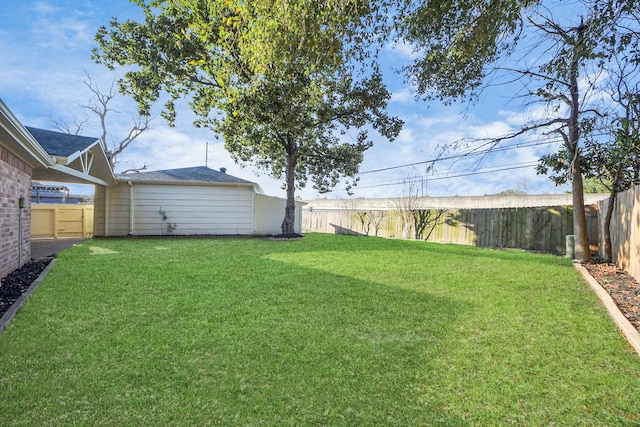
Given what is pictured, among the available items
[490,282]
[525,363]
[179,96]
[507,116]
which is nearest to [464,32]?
[507,116]

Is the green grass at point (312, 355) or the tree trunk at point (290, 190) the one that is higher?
the tree trunk at point (290, 190)

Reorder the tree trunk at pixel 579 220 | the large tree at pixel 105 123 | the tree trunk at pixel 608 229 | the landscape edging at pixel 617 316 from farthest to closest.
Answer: the large tree at pixel 105 123, the tree trunk at pixel 579 220, the tree trunk at pixel 608 229, the landscape edging at pixel 617 316

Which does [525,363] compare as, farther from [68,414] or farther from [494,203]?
[494,203]

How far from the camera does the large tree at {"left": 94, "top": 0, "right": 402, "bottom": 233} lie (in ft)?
13.1

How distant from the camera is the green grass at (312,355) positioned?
199 centimetres

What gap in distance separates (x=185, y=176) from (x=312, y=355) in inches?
496

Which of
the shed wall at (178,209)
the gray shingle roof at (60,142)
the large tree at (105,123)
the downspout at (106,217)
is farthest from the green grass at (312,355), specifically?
the large tree at (105,123)

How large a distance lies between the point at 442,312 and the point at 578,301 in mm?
2261

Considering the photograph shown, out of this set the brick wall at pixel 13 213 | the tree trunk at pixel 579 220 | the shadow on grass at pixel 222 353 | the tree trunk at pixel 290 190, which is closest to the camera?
the shadow on grass at pixel 222 353

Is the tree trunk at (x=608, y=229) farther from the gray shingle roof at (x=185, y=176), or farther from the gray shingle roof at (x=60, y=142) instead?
the gray shingle roof at (x=60, y=142)

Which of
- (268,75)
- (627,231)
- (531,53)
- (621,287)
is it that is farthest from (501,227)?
(268,75)

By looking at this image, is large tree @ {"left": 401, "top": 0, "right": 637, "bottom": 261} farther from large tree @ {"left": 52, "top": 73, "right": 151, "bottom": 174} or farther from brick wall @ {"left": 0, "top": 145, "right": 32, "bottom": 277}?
large tree @ {"left": 52, "top": 73, "right": 151, "bottom": 174}

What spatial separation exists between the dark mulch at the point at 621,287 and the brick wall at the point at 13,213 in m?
9.11

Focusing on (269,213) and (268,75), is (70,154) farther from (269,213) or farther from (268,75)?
(269,213)
